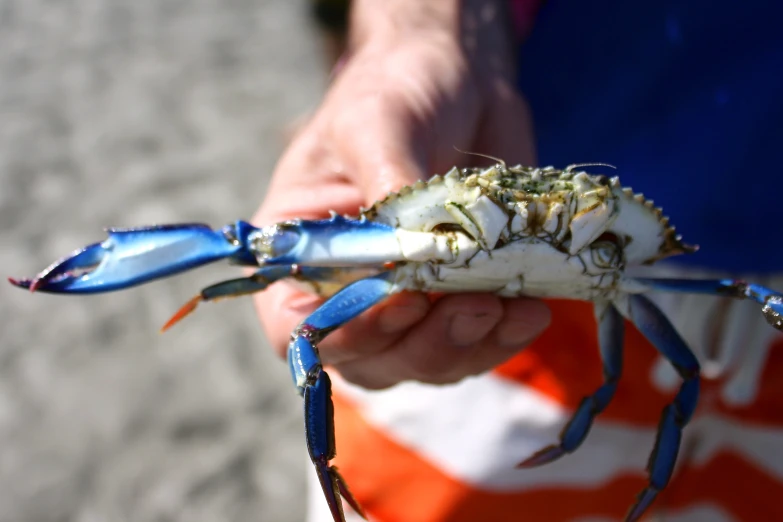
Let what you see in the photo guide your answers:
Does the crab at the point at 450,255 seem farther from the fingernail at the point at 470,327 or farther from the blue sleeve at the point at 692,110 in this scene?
the blue sleeve at the point at 692,110

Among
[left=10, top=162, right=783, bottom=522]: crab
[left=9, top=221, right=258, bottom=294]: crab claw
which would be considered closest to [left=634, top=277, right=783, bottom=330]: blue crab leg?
[left=10, top=162, right=783, bottom=522]: crab

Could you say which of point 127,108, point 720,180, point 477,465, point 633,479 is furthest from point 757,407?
point 127,108

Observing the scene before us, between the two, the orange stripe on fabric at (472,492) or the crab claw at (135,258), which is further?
the orange stripe on fabric at (472,492)

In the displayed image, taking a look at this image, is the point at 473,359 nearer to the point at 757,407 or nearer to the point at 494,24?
the point at 757,407

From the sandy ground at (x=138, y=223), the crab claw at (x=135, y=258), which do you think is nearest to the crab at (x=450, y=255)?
the crab claw at (x=135, y=258)

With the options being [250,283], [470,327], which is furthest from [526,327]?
[250,283]

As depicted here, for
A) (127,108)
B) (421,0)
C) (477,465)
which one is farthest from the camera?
(127,108)

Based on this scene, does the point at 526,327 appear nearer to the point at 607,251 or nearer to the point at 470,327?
the point at 470,327
